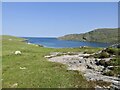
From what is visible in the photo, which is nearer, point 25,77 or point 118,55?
point 25,77

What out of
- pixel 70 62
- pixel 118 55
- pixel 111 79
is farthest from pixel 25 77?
pixel 118 55

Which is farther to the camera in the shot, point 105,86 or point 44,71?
point 44,71

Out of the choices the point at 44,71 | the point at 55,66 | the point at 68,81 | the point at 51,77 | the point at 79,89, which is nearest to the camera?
the point at 79,89

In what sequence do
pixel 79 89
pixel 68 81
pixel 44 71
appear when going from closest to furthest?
pixel 79 89 → pixel 68 81 → pixel 44 71

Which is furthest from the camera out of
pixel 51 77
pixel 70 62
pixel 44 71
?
pixel 70 62

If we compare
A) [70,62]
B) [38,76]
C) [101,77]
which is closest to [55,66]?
[70,62]

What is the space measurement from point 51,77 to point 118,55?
1669cm

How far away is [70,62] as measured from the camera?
46.7m

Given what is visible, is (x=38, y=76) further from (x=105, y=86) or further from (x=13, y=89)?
(x=105, y=86)

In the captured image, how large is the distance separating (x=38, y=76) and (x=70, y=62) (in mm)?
12056

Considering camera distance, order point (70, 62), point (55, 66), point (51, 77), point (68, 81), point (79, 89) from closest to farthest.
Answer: point (79, 89) → point (68, 81) → point (51, 77) → point (55, 66) → point (70, 62)

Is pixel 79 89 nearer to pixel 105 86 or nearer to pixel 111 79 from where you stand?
pixel 105 86

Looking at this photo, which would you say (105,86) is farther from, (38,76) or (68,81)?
(38,76)

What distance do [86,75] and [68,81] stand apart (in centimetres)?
370
